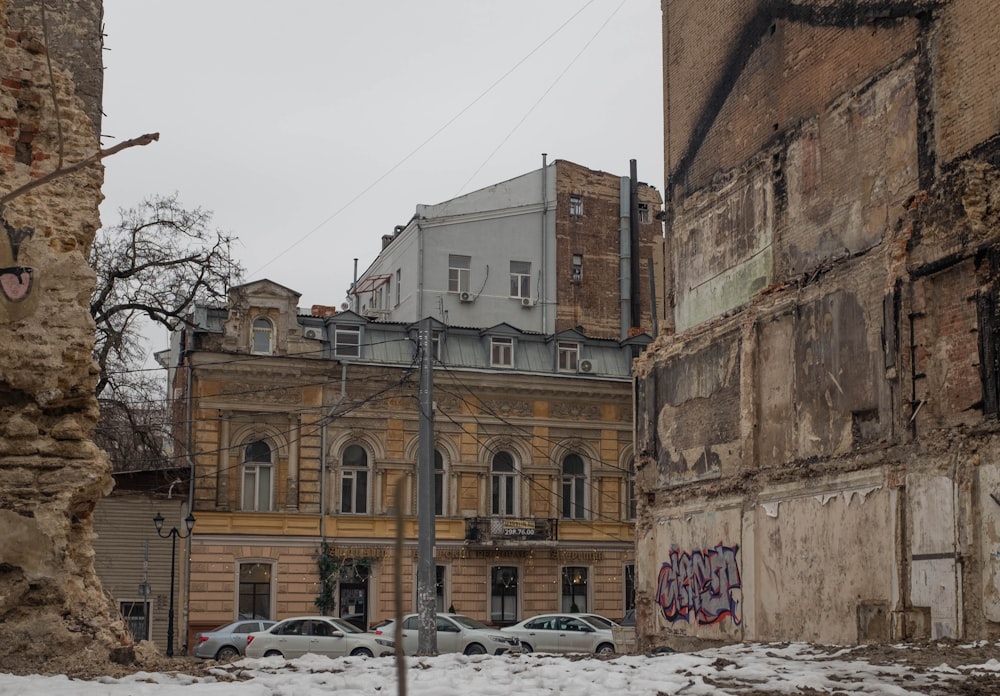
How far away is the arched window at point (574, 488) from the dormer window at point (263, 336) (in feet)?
32.2

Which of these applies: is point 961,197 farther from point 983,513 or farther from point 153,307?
point 153,307

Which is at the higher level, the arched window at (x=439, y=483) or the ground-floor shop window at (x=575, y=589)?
the arched window at (x=439, y=483)

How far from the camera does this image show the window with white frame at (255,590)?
35.8 metres

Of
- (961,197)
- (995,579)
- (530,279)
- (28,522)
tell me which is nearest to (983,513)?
(995,579)

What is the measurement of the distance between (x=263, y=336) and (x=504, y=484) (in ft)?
28.4

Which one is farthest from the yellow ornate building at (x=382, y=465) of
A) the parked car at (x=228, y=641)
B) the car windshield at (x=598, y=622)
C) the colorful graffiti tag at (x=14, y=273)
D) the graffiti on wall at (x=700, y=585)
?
the colorful graffiti tag at (x=14, y=273)

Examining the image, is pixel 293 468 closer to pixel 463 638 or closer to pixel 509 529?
pixel 509 529

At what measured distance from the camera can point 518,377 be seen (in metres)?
39.1

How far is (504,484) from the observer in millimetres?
39375

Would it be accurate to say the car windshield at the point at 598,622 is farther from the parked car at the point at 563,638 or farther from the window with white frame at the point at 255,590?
the window with white frame at the point at 255,590

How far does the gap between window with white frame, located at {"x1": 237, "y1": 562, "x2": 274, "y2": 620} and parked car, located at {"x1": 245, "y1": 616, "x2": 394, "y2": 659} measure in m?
9.02

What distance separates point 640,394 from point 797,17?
786 centimetres

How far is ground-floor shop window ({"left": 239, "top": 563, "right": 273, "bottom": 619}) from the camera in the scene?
35844 millimetres

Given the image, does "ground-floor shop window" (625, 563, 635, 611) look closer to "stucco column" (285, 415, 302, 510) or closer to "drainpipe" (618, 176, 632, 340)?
"drainpipe" (618, 176, 632, 340)
